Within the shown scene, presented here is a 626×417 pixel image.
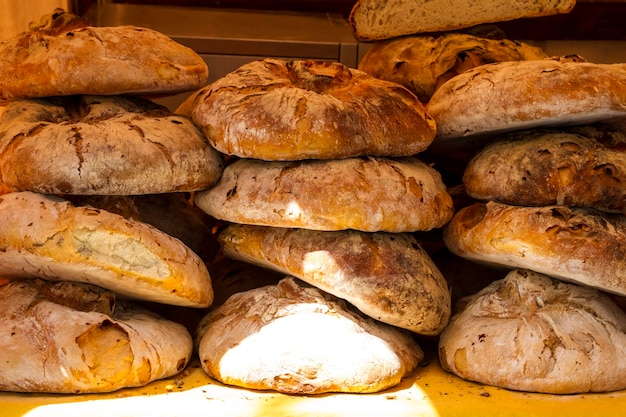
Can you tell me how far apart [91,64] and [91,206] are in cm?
48

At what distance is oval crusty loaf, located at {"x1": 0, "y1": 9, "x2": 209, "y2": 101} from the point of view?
2689mm

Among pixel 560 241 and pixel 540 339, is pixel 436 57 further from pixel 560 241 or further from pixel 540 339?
pixel 540 339

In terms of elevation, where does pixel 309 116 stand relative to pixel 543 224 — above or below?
above

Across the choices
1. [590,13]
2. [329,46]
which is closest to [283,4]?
[329,46]

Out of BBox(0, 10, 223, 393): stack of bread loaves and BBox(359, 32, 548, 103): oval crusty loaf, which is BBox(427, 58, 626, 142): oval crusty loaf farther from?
BBox(0, 10, 223, 393): stack of bread loaves

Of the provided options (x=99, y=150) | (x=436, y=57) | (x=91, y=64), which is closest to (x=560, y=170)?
(x=436, y=57)

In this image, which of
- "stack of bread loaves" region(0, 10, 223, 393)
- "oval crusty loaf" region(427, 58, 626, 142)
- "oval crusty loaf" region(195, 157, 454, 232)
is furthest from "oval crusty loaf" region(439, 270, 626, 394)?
"stack of bread loaves" region(0, 10, 223, 393)

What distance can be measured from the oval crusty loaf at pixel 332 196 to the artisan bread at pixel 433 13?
870 millimetres

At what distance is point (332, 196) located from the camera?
2576 millimetres

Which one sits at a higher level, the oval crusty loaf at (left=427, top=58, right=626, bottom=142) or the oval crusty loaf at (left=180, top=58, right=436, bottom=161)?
the oval crusty loaf at (left=427, top=58, right=626, bottom=142)

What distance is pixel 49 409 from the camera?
2307 mm

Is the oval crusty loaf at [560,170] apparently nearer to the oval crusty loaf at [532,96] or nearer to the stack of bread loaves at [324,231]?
the oval crusty loaf at [532,96]

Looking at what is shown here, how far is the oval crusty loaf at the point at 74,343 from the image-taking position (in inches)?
94.3

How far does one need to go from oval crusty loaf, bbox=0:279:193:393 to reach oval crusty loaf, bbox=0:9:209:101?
2.25 feet
